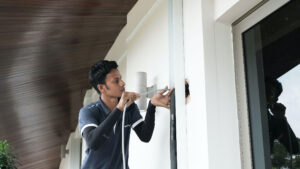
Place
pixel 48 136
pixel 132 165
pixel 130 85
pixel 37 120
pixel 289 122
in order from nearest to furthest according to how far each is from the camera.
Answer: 1. pixel 289 122
2. pixel 132 165
3. pixel 130 85
4. pixel 37 120
5. pixel 48 136

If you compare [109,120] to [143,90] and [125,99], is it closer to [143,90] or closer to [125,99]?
[125,99]

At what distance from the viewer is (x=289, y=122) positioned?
122cm

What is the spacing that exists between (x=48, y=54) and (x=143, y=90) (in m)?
1.17

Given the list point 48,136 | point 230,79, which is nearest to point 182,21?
point 230,79

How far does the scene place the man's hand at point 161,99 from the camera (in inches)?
69.8

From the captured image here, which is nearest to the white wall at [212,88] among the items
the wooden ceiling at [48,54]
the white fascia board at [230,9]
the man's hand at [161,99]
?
the white fascia board at [230,9]

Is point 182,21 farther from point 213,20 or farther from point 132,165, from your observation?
point 132,165

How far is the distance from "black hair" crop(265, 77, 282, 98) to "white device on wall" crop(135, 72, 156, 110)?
70cm

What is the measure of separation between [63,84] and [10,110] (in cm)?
70

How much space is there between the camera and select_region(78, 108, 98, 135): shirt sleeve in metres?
1.73

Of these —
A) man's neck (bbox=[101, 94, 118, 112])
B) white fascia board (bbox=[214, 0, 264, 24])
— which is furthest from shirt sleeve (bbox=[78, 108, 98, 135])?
white fascia board (bbox=[214, 0, 264, 24])

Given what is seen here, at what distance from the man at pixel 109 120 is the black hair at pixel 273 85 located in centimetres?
50

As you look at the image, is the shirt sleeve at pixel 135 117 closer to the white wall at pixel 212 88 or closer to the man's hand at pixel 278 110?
the white wall at pixel 212 88

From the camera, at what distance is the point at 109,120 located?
1.62m
